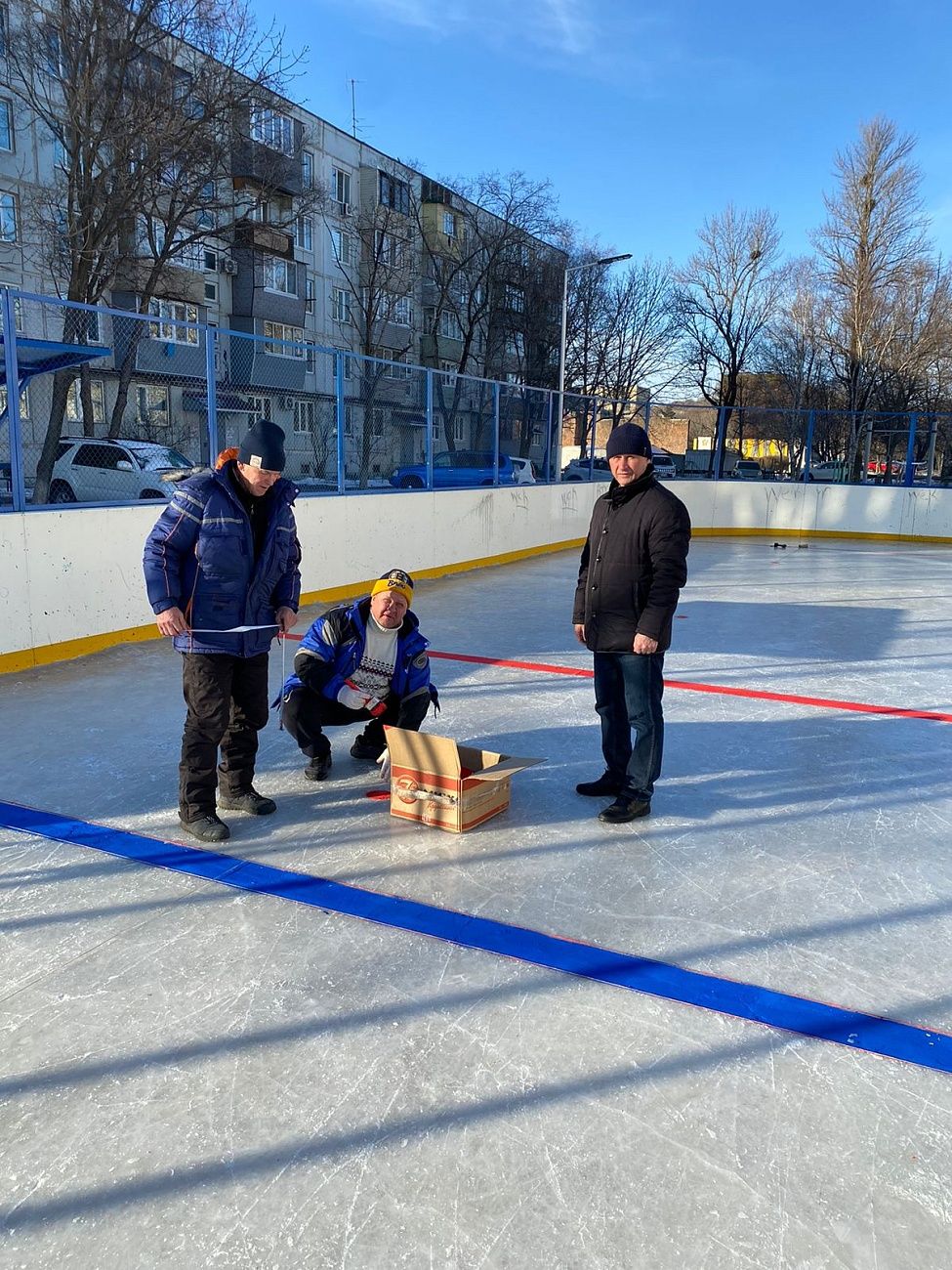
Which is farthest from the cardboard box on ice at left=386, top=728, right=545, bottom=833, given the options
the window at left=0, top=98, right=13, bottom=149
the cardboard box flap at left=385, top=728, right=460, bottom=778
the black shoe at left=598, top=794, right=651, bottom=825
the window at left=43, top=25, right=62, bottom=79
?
the window at left=0, top=98, right=13, bottom=149

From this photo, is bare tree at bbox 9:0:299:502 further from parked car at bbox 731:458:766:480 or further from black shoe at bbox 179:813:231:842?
black shoe at bbox 179:813:231:842

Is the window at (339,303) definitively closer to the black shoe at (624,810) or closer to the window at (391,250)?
the window at (391,250)

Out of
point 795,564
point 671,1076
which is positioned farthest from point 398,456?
point 671,1076

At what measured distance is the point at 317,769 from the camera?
4.18 metres

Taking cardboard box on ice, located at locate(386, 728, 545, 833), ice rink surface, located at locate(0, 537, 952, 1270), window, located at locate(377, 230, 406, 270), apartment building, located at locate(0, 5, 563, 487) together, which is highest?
window, located at locate(377, 230, 406, 270)

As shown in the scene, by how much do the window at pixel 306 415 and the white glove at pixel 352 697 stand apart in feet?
19.0

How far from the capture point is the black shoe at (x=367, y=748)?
4449mm

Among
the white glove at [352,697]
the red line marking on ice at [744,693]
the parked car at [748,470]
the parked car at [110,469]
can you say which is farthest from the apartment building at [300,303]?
the parked car at [748,470]

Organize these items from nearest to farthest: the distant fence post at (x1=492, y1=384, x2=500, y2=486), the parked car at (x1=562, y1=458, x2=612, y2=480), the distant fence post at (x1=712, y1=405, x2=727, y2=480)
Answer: the distant fence post at (x1=492, y1=384, x2=500, y2=486) → the parked car at (x1=562, y1=458, x2=612, y2=480) → the distant fence post at (x1=712, y1=405, x2=727, y2=480)

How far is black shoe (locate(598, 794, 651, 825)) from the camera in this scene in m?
3.77

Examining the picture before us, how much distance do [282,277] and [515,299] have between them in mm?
9845

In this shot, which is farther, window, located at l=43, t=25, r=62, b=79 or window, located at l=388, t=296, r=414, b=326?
window, located at l=388, t=296, r=414, b=326

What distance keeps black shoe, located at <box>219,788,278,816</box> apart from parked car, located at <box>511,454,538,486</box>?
10784 mm

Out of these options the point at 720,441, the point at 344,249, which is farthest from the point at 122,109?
the point at 344,249
